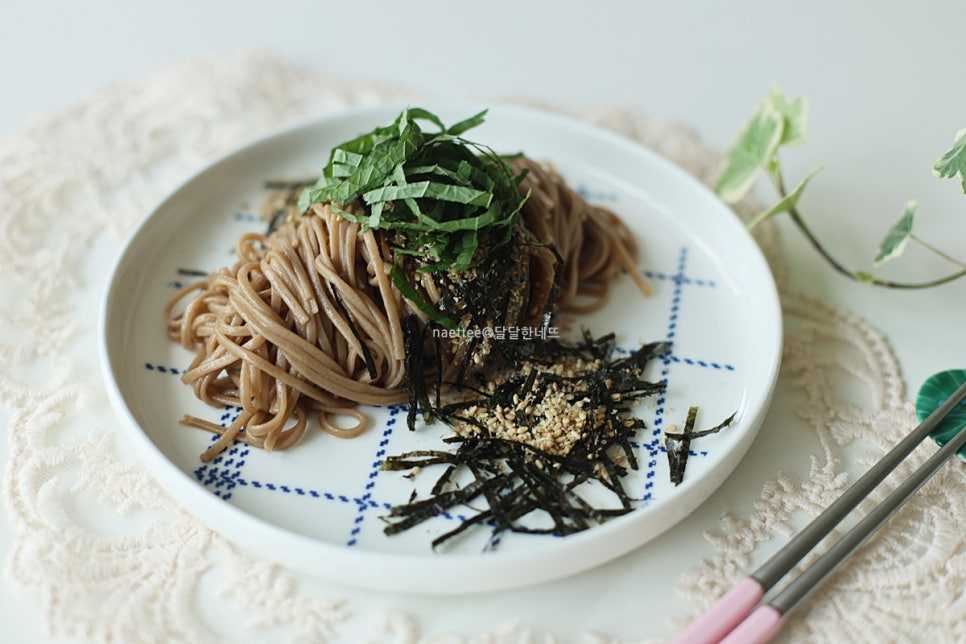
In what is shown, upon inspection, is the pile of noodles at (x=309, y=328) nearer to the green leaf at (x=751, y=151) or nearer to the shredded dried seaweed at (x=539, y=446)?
the shredded dried seaweed at (x=539, y=446)

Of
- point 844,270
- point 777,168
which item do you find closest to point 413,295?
point 777,168

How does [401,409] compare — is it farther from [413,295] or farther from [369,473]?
[413,295]

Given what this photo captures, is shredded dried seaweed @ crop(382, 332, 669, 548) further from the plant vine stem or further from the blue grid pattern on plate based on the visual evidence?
the plant vine stem

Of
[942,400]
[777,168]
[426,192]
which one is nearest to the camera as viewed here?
[426,192]

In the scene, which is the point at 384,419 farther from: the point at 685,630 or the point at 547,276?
the point at 685,630

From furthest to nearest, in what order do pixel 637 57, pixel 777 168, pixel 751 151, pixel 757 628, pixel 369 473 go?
pixel 637 57 → pixel 751 151 → pixel 777 168 → pixel 369 473 → pixel 757 628

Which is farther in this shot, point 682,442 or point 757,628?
point 682,442

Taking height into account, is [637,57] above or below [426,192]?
above
